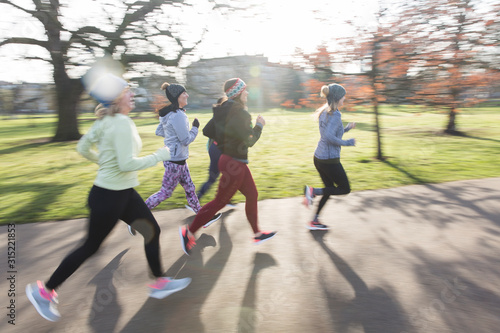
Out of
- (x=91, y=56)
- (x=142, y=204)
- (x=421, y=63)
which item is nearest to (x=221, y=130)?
(x=142, y=204)

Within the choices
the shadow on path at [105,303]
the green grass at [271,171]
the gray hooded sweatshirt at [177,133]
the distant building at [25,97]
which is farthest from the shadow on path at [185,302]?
the distant building at [25,97]

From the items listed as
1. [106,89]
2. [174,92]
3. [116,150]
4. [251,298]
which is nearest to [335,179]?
[251,298]

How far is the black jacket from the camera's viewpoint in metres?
3.32

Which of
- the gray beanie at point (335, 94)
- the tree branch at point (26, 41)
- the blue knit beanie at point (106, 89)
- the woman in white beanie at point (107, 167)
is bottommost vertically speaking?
the woman in white beanie at point (107, 167)

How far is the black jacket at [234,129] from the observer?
10.9 feet

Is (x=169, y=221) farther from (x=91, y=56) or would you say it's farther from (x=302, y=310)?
(x=91, y=56)

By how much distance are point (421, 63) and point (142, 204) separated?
21.7 ft

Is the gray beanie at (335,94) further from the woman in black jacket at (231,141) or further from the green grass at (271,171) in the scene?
the green grass at (271,171)

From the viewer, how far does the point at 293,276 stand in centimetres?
305

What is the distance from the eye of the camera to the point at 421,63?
691 centimetres

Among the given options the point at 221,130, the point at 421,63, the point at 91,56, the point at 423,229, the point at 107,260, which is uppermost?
the point at 91,56

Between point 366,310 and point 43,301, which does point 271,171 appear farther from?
point 43,301

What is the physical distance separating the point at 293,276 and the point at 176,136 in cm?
227

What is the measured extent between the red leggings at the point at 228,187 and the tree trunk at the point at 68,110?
45.2 feet
